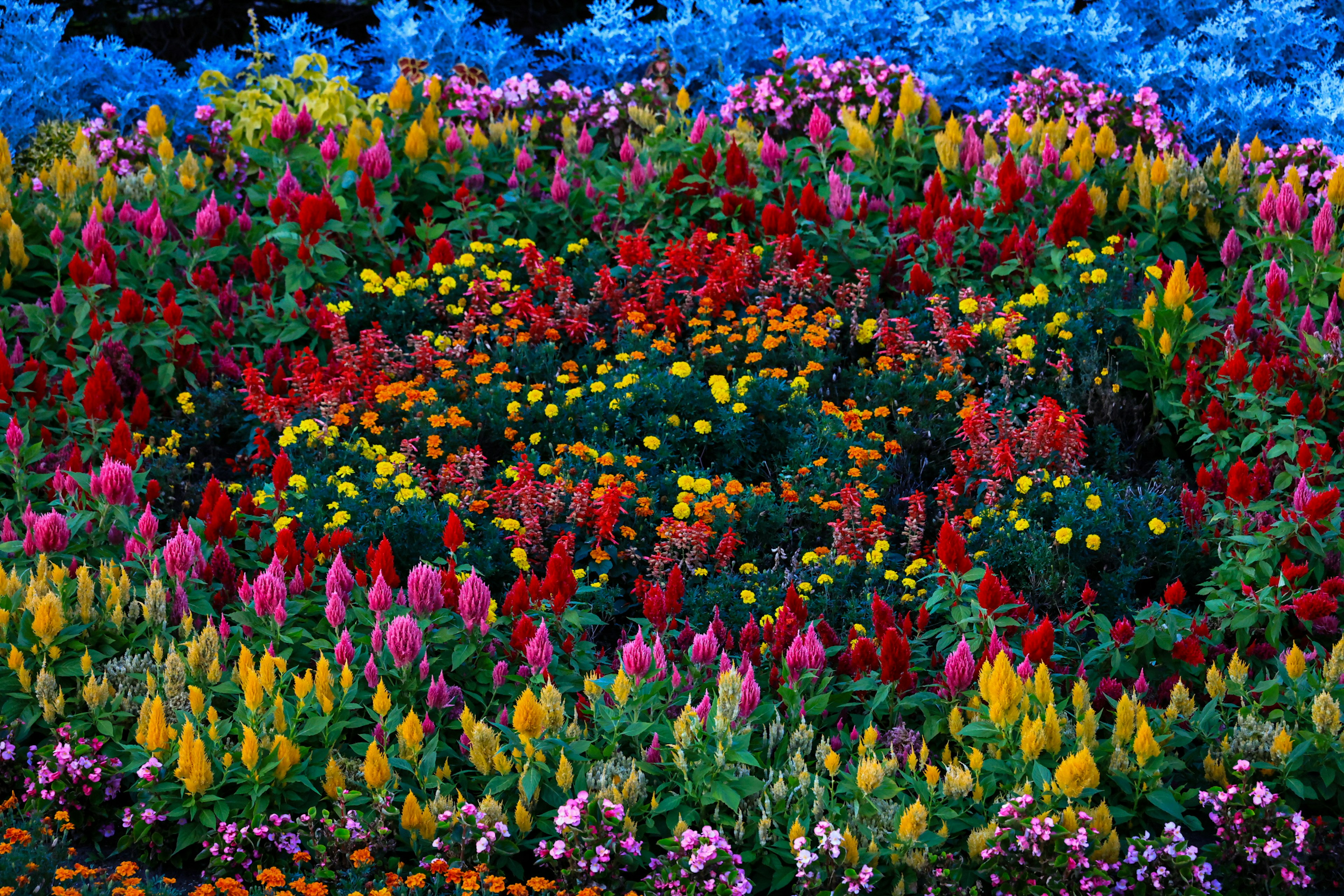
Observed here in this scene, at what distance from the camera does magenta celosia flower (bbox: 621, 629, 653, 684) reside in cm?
380

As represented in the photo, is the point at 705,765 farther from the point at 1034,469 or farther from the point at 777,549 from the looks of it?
the point at 1034,469

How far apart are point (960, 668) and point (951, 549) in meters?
0.49

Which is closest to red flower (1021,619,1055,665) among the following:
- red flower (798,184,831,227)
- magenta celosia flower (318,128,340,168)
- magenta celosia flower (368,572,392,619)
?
magenta celosia flower (368,572,392,619)

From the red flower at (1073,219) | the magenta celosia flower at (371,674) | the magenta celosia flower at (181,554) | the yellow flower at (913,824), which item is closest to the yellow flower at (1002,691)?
the yellow flower at (913,824)

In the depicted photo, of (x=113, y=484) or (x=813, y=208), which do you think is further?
(x=813, y=208)

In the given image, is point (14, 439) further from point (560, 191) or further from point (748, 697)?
point (560, 191)

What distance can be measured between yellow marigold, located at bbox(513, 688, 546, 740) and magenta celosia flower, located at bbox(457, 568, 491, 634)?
1.56ft

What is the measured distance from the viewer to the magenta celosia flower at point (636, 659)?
380 centimetres

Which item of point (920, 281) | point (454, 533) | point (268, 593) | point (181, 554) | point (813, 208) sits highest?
point (813, 208)

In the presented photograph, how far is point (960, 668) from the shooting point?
3934 mm

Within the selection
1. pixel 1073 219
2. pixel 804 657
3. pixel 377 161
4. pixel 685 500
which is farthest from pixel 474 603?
pixel 1073 219

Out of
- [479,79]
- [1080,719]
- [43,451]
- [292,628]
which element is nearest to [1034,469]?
[1080,719]

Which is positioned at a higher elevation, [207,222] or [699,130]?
[699,130]

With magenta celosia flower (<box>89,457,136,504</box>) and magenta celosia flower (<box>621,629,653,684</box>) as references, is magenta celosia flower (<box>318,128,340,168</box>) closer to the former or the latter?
magenta celosia flower (<box>89,457,136,504</box>)
